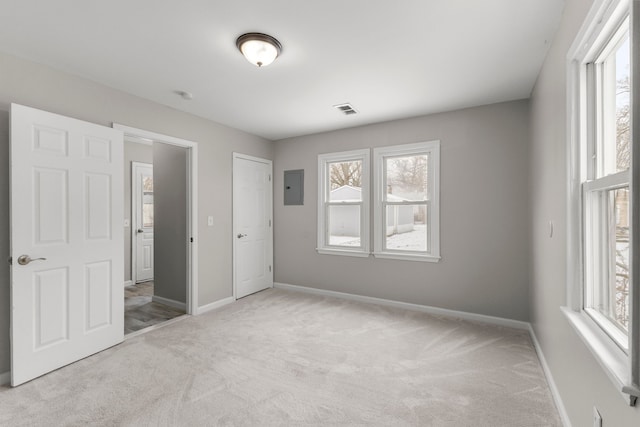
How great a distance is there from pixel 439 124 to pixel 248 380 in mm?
3550

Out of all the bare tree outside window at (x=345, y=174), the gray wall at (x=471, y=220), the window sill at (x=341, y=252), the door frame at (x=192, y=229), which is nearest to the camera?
the gray wall at (x=471, y=220)

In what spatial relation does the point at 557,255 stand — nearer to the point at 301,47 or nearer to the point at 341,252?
the point at 301,47

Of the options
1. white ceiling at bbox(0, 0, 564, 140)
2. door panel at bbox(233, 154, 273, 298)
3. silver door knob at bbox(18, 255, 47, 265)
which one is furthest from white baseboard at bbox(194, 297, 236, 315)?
white ceiling at bbox(0, 0, 564, 140)

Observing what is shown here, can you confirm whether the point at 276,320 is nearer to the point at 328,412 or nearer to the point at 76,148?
the point at 328,412

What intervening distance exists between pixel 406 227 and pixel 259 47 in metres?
2.93

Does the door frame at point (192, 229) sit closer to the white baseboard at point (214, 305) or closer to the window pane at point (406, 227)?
the white baseboard at point (214, 305)

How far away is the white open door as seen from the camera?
2.31m

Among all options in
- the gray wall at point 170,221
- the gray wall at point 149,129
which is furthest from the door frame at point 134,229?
the gray wall at point 149,129

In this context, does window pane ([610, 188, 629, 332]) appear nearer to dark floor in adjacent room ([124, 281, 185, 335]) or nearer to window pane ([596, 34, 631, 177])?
window pane ([596, 34, 631, 177])

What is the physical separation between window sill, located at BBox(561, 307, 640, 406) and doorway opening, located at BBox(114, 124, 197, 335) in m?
3.77

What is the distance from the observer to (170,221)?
4.29 m

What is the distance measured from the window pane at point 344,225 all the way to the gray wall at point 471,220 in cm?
28

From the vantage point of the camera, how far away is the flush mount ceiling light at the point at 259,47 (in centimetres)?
217

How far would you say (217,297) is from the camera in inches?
166
